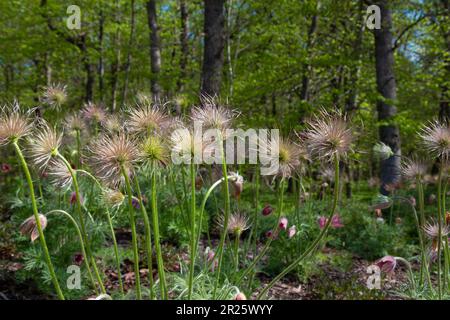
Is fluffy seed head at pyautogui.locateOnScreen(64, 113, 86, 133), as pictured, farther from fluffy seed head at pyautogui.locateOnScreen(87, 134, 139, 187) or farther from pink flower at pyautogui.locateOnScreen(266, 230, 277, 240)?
pink flower at pyautogui.locateOnScreen(266, 230, 277, 240)

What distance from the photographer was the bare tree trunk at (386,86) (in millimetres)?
9523

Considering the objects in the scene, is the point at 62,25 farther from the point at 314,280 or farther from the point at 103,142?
the point at 103,142

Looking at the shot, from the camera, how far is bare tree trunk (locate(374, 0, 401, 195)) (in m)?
9.52

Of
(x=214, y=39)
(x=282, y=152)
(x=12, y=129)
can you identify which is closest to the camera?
(x=12, y=129)

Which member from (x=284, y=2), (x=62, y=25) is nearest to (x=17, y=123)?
(x=284, y=2)

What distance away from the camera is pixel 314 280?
4.96 metres

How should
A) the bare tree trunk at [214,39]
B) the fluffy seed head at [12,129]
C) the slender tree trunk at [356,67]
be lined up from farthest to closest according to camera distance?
the slender tree trunk at [356,67] → the bare tree trunk at [214,39] → the fluffy seed head at [12,129]

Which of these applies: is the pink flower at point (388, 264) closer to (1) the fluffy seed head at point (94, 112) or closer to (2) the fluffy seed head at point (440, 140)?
(2) the fluffy seed head at point (440, 140)

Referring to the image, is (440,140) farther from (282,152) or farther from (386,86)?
(386,86)

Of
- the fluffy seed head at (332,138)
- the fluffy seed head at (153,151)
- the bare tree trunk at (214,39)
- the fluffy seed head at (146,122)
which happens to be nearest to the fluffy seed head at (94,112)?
the fluffy seed head at (146,122)

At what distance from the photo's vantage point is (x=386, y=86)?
967cm

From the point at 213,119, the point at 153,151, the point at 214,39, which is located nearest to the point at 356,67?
the point at 214,39

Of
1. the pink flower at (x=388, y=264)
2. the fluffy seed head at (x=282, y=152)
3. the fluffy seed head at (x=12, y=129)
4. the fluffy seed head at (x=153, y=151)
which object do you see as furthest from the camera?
the pink flower at (x=388, y=264)
